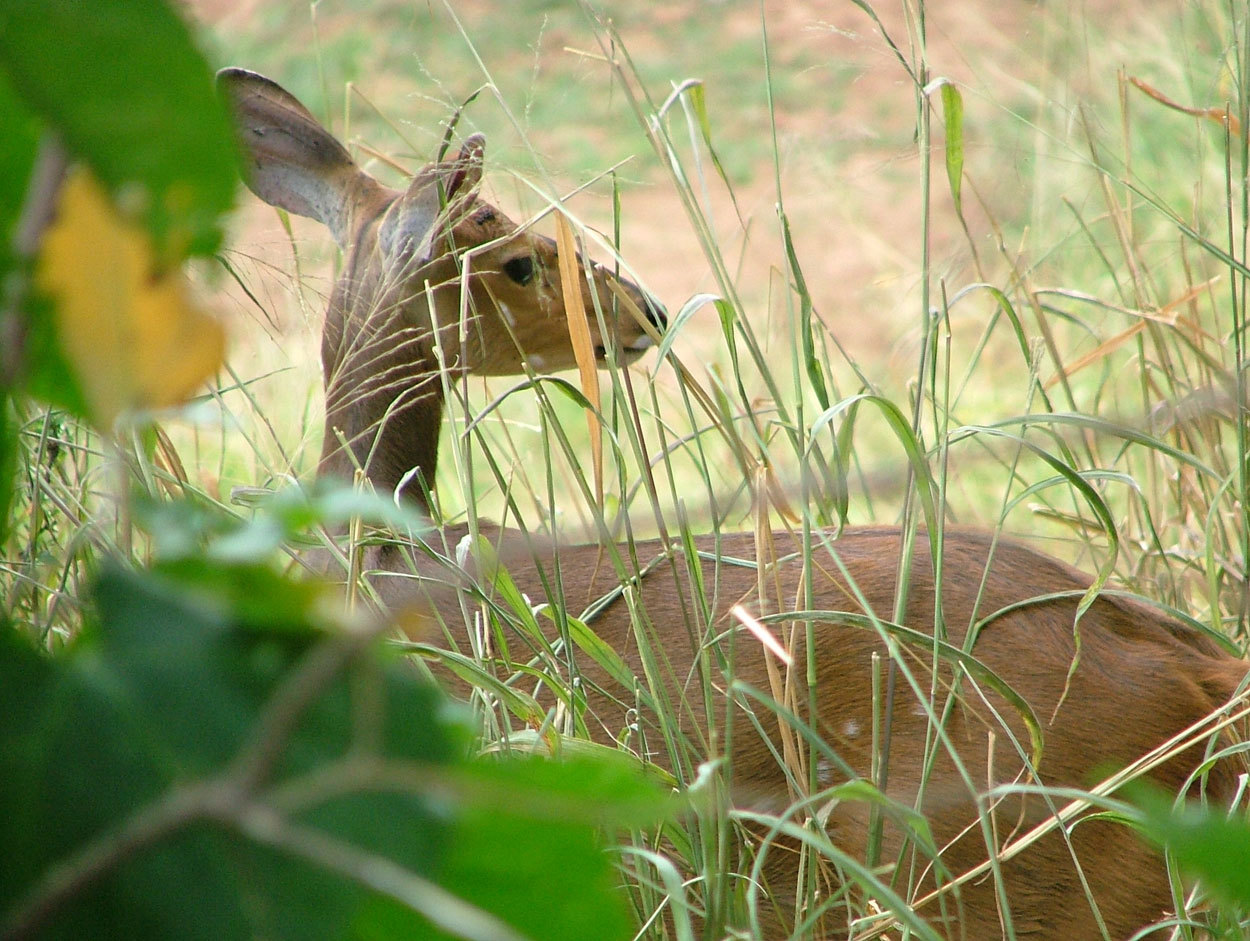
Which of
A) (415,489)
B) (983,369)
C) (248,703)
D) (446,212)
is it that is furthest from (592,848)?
(983,369)

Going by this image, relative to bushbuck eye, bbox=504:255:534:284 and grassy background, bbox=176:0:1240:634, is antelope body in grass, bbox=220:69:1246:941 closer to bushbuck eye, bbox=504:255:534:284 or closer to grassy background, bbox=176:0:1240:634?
grassy background, bbox=176:0:1240:634

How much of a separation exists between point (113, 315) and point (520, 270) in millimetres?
2158

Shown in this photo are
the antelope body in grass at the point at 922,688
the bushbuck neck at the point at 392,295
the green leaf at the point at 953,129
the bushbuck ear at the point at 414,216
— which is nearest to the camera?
the green leaf at the point at 953,129

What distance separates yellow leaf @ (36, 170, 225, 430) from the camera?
1.31ft

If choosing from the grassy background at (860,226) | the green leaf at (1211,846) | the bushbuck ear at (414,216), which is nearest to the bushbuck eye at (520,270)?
the grassy background at (860,226)

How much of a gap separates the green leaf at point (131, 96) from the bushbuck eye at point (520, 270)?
2090 mm

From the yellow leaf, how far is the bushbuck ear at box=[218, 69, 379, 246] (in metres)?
2.25

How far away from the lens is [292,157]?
261cm

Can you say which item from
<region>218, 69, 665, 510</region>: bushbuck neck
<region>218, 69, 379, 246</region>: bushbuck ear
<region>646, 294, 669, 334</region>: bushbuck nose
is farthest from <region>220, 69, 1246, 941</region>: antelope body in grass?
<region>218, 69, 379, 246</region>: bushbuck ear

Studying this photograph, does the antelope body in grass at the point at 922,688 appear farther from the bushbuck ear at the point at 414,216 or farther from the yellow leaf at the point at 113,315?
the yellow leaf at the point at 113,315

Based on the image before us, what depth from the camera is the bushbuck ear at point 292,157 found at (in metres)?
2.56

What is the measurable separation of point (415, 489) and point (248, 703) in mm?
2261

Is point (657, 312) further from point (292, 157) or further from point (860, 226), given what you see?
point (860, 226)

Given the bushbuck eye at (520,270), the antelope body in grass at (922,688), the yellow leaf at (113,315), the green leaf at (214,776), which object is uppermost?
the bushbuck eye at (520,270)
